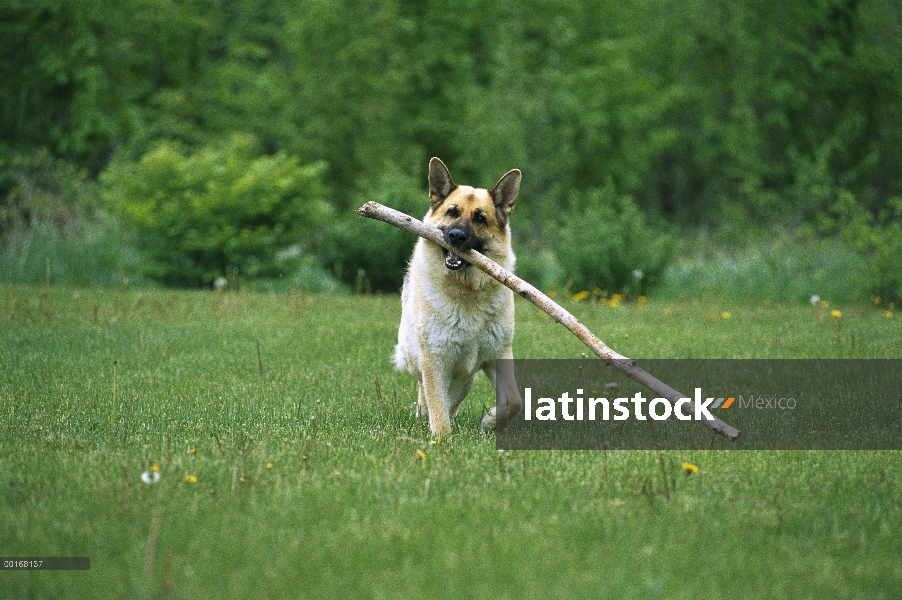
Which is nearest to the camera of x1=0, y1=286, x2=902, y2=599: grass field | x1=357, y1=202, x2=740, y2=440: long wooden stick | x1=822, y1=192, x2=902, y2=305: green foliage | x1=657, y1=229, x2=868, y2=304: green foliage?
x1=0, y1=286, x2=902, y2=599: grass field

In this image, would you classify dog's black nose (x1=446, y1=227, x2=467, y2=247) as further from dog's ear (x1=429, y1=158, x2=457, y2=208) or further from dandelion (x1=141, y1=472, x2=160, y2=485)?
dandelion (x1=141, y1=472, x2=160, y2=485)

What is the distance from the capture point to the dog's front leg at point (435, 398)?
5.93 m

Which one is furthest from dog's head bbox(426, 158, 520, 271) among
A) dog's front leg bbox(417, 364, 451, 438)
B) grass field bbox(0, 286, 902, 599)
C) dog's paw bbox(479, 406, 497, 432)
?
grass field bbox(0, 286, 902, 599)

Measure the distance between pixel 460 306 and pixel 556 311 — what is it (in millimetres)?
756

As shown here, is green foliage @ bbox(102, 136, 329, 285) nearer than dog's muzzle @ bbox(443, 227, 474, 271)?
No

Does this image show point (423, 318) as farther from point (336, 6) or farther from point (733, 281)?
point (336, 6)

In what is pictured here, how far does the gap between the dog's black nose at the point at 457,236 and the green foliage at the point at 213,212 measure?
868 centimetres

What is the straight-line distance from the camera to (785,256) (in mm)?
14438

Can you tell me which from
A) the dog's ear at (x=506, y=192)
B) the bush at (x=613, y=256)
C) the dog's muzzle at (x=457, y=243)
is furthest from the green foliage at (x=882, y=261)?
the dog's muzzle at (x=457, y=243)

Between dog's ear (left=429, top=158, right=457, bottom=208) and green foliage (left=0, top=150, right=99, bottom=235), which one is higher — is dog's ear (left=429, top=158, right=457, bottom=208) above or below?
below

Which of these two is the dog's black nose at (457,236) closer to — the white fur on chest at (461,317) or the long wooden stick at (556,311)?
the long wooden stick at (556,311)

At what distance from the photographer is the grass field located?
3.25 m

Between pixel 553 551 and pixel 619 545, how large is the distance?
295 millimetres

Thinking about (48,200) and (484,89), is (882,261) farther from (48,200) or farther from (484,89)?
(484,89)
